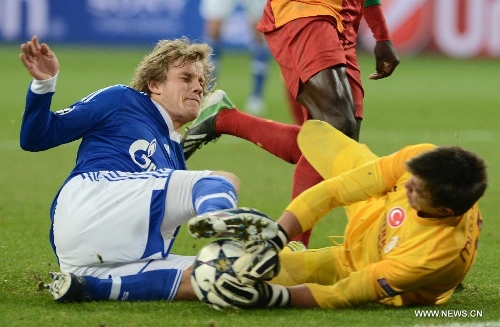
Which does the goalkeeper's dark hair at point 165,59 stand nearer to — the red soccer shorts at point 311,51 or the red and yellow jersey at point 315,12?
the red soccer shorts at point 311,51

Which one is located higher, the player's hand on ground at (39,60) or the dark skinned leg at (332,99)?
the player's hand on ground at (39,60)

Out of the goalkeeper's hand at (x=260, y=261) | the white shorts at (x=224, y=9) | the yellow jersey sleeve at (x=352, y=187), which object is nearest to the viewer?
the goalkeeper's hand at (x=260, y=261)

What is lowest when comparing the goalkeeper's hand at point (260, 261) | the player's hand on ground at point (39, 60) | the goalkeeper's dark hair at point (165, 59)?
the goalkeeper's hand at point (260, 261)

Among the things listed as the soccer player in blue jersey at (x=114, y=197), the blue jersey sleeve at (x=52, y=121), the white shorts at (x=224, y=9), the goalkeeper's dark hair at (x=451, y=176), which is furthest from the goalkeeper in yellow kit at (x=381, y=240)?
the white shorts at (x=224, y=9)

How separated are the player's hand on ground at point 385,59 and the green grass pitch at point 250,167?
67 cm

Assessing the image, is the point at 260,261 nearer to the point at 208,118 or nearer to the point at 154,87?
the point at 154,87

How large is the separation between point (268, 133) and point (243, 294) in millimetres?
1564

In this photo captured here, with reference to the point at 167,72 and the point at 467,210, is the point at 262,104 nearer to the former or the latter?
the point at 167,72

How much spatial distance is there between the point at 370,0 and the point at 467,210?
8.11 feet

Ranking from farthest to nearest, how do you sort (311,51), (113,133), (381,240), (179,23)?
(179,23) → (311,51) → (113,133) → (381,240)

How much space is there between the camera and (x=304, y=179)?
491 cm

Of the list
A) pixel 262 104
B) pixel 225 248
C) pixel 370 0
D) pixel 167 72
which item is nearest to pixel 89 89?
pixel 262 104

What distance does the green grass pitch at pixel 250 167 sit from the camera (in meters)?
3.80

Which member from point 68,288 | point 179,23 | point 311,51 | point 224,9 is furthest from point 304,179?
point 179,23
